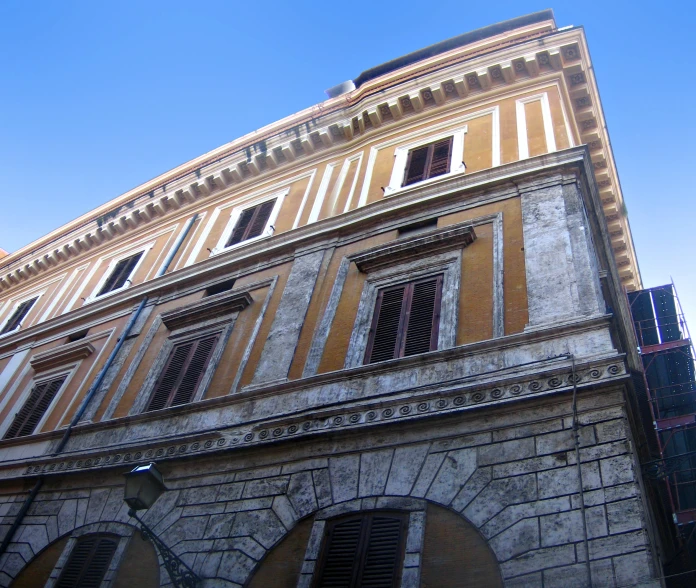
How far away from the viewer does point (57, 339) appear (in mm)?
15891

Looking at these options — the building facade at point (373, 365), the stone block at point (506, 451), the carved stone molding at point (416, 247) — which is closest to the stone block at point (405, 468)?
the building facade at point (373, 365)

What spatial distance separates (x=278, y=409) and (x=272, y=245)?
15.6 ft

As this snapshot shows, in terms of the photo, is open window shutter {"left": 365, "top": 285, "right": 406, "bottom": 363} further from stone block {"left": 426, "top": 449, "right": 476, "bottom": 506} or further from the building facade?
stone block {"left": 426, "top": 449, "right": 476, "bottom": 506}

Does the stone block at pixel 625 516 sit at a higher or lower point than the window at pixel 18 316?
lower

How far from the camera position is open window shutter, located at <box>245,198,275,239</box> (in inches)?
595

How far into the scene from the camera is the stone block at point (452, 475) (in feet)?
23.5

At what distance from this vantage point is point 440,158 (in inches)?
525

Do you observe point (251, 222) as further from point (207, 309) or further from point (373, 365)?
point (373, 365)

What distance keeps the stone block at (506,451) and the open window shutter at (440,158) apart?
270 inches

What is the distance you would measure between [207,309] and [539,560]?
26.3 ft

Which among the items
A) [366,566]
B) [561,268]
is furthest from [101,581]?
[561,268]

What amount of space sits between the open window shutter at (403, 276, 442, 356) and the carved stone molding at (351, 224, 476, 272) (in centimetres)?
66

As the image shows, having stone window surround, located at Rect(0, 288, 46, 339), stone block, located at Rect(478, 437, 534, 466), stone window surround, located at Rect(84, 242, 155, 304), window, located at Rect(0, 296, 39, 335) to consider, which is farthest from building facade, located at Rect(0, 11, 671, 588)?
stone window surround, located at Rect(0, 288, 46, 339)

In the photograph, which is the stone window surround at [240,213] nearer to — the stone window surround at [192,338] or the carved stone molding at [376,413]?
the stone window surround at [192,338]
